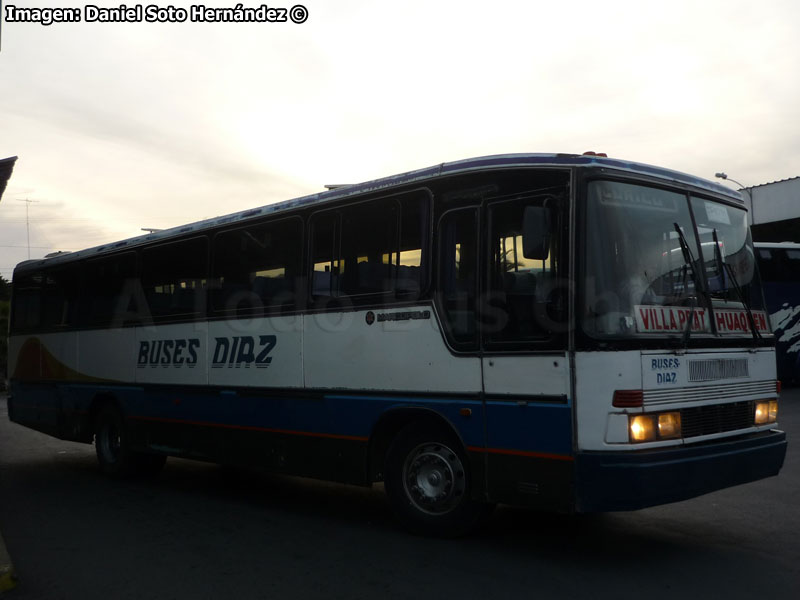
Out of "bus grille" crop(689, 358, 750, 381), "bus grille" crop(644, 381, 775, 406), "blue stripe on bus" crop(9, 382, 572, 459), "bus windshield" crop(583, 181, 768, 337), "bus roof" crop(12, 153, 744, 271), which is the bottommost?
"blue stripe on bus" crop(9, 382, 572, 459)

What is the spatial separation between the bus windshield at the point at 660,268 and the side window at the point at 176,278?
5.30m

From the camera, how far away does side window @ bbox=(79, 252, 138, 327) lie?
38.4ft

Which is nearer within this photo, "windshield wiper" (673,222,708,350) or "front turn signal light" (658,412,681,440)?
"front turn signal light" (658,412,681,440)

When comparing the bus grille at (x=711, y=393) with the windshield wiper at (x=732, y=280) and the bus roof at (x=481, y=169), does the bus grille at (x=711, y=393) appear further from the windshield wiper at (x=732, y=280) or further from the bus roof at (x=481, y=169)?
the bus roof at (x=481, y=169)

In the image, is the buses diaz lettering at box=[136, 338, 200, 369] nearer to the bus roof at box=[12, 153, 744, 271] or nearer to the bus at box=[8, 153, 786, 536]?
the bus at box=[8, 153, 786, 536]

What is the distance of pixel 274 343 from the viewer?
29.3 ft

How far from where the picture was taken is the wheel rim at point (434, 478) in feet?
23.3

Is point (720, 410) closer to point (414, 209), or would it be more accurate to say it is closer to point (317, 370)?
point (414, 209)

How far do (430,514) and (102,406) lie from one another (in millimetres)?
6631

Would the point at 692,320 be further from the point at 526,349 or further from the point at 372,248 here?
the point at 372,248

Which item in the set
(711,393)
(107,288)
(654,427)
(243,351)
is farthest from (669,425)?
(107,288)

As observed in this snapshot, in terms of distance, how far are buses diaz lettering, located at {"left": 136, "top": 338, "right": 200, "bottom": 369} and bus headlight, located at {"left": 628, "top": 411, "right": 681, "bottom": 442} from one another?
18.5 ft

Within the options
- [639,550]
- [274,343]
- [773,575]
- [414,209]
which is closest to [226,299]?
[274,343]

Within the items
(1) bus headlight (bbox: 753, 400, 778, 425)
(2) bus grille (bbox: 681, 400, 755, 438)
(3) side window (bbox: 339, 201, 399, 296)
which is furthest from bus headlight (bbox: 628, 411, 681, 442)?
(3) side window (bbox: 339, 201, 399, 296)
